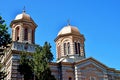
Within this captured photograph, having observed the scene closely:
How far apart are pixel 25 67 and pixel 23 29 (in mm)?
6188

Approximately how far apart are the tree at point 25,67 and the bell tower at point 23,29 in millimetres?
4030

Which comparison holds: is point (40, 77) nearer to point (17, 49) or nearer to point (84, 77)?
point (17, 49)

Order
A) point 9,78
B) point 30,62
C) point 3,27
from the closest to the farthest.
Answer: point 3,27
point 30,62
point 9,78

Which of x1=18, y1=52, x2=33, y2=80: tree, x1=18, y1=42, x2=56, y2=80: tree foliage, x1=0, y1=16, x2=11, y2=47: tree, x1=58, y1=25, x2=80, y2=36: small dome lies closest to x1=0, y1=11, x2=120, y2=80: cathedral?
x1=58, y1=25, x2=80, y2=36: small dome

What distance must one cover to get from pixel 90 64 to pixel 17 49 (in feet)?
30.6

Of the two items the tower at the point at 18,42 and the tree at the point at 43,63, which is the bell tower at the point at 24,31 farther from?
the tree at the point at 43,63

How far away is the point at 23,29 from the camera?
2536cm

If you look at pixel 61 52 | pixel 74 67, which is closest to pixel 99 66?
pixel 74 67

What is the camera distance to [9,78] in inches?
880

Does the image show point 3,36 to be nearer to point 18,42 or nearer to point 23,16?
point 18,42

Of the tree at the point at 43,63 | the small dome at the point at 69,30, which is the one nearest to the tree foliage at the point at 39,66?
the tree at the point at 43,63

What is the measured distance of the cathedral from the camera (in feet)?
76.6

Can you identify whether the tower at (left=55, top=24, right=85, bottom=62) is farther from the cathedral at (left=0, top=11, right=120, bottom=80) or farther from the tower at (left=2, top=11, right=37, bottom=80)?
the tower at (left=2, top=11, right=37, bottom=80)

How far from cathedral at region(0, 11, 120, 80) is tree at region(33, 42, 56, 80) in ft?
14.9
